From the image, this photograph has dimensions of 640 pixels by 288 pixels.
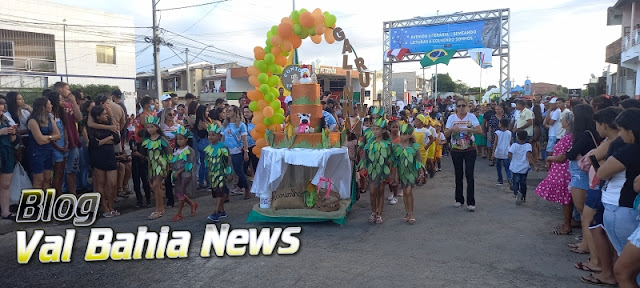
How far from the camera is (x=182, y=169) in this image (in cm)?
624

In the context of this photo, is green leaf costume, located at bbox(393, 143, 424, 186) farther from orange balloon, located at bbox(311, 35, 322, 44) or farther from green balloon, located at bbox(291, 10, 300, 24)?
green balloon, located at bbox(291, 10, 300, 24)

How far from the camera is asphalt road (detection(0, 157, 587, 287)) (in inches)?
158

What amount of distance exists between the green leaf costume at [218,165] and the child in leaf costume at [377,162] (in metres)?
1.88

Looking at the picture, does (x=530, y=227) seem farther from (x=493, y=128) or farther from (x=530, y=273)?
(x=493, y=128)

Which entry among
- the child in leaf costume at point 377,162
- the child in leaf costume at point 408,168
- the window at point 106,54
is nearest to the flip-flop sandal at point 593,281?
the child in leaf costume at point 408,168

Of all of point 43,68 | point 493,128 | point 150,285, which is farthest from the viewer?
point 43,68

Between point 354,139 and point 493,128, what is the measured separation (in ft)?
17.7

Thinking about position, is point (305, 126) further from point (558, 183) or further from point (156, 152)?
point (558, 183)

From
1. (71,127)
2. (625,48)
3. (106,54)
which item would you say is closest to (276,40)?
(71,127)

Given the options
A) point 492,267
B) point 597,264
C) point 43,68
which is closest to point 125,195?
point 492,267

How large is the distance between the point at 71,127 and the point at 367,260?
16.2 ft

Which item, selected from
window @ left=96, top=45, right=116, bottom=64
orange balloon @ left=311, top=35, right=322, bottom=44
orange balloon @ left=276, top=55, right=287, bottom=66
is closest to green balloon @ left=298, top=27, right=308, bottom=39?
orange balloon @ left=311, top=35, right=322, bottom=44

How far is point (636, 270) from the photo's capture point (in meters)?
3.05

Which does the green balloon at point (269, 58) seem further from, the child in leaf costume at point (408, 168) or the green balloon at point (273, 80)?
the child in leaf costume at point (408, 168)
